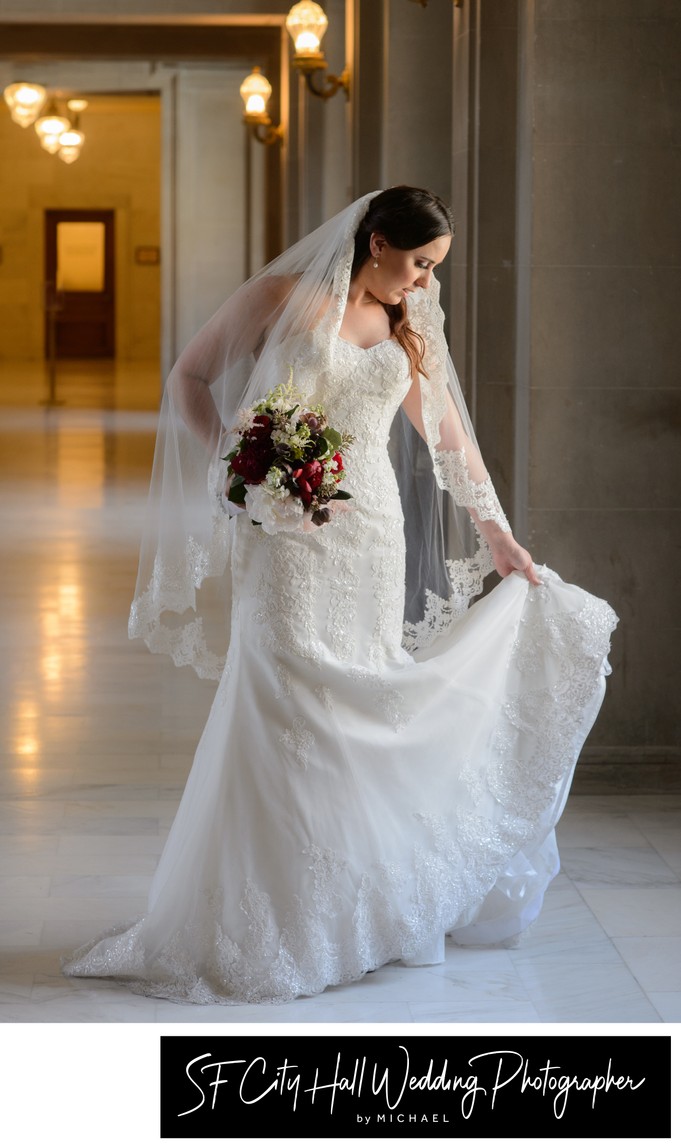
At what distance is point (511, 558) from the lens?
4688mm

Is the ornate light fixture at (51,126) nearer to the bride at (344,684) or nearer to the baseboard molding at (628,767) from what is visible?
the baseboard molding at (628,767)

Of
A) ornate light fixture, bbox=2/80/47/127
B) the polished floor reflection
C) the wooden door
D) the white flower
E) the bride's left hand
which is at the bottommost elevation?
the polished floor reflection

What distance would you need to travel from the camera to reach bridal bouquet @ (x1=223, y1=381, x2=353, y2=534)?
4000 millimetres

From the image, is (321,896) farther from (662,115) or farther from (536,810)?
(662,115)

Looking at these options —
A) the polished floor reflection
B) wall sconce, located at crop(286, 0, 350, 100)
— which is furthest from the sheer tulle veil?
wall sconce, located at crop(286, 0, 350, 100)

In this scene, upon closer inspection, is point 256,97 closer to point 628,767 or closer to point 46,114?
point 46,114

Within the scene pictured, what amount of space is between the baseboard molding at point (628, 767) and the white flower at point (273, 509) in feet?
8.69

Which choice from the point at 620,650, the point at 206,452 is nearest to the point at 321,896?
the point at 206,452

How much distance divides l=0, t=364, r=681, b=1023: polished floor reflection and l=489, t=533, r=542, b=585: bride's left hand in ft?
3.40

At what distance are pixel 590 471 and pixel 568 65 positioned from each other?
148cm

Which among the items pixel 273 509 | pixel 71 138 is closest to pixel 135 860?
pixel 273 509

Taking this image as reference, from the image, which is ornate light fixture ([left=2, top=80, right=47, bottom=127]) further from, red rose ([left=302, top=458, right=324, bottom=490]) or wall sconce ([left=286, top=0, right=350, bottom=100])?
red rose ([left=302, top=458, right=324, bottom=490])

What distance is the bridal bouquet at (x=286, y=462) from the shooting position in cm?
400

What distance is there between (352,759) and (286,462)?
0.82 metres
